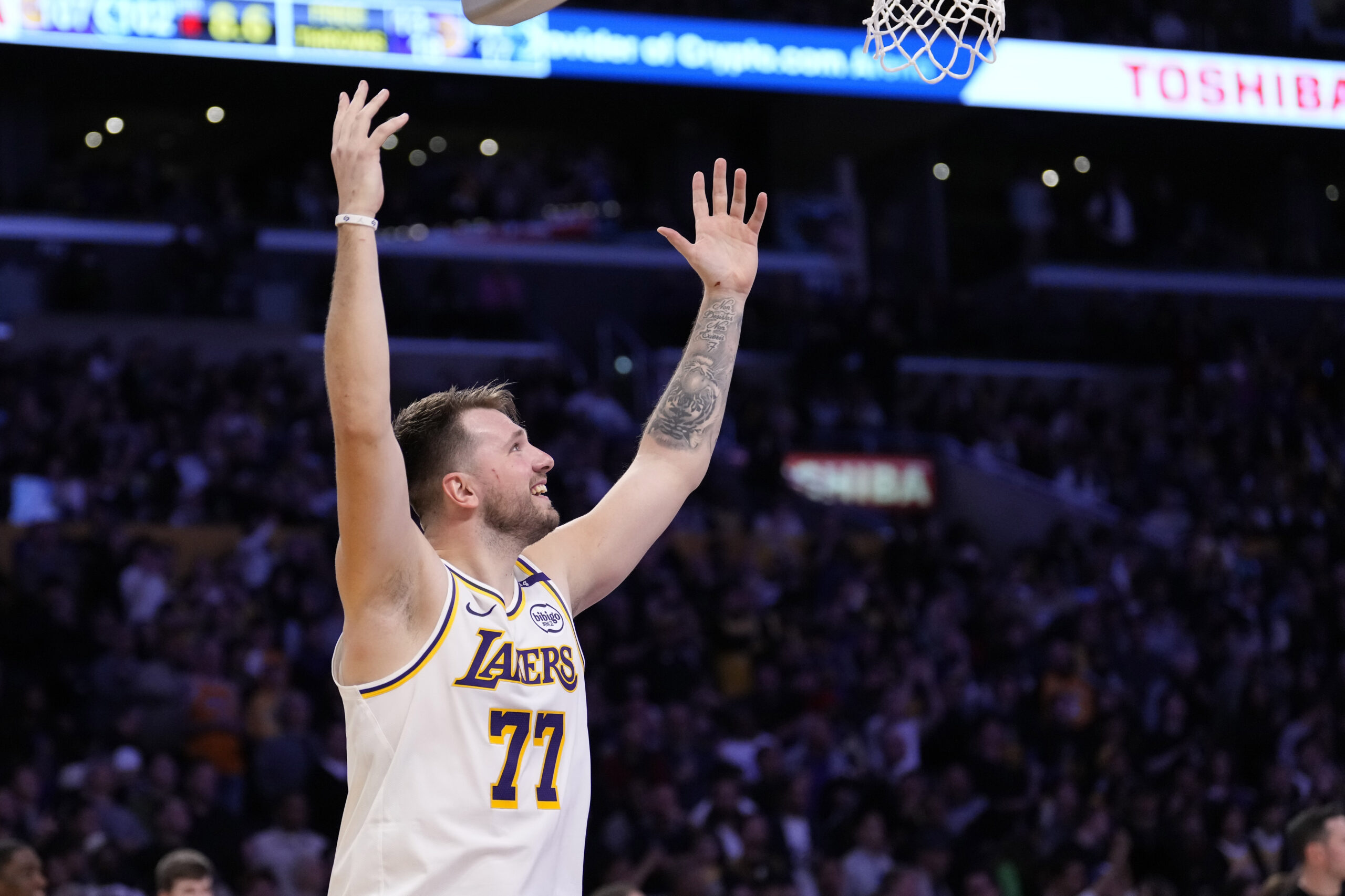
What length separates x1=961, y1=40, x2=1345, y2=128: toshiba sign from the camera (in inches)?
607

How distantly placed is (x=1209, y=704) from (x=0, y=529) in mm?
9498

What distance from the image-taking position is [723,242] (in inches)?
167

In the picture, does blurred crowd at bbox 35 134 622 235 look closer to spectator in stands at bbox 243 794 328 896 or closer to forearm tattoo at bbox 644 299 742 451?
spectator in stands at bbox 243 794 328 896

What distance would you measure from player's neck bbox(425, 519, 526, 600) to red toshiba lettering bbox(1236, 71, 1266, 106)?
1420 centimetres

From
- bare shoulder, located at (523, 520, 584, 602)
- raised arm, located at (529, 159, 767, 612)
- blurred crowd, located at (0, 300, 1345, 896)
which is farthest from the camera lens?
blurred crowd, located at (0, 300, 1345, 896)

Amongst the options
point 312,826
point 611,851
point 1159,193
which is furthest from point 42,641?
point 1159,193

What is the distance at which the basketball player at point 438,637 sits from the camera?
10.3 feet

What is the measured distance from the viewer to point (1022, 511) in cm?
1692

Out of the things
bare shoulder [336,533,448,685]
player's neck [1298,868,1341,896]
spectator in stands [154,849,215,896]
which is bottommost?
player's neck [1298,868,1341,896]

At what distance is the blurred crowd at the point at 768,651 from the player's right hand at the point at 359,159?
6145mm

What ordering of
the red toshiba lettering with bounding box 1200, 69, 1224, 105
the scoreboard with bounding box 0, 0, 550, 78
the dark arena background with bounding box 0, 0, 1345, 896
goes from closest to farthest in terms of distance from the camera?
the dark arena background with bounding box 0, 0, 1345, 896
the scoreboard with bounding box 0, 0, 550, 78
the red toshiba lettering with bounding box 1200, 69, 1224, 105

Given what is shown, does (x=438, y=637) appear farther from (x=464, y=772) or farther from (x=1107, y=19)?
(x=1107, y=19)

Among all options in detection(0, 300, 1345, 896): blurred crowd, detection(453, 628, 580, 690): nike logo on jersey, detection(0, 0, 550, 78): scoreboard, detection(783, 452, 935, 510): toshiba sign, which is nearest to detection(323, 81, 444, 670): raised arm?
detection(453, 628, 580, 690): nike logo on jersey

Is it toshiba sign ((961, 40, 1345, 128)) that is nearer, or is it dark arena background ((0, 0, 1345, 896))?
dark arena background ((0, 0, 1345, 896))
